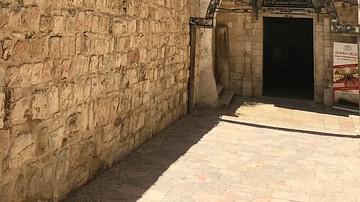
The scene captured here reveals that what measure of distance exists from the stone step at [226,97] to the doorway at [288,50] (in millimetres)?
3797

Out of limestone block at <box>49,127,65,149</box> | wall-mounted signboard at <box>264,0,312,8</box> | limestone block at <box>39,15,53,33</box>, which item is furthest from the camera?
Answer: wall-mounted signboard at <box>264,0,312,8</box>

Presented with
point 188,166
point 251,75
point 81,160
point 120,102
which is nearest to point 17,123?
point 81,160

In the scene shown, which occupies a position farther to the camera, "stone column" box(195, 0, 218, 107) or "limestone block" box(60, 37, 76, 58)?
"stone column" box(195, 0, 218, 107)

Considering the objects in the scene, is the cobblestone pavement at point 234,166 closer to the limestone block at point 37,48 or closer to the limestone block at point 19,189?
the limestone block at point 19,189

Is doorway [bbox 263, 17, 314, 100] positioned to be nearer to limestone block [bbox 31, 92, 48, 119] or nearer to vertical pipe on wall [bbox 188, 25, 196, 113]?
vertical pipe on wall [bbox 188, 25, 196, 113]

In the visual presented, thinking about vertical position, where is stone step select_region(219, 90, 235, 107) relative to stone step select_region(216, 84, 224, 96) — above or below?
below

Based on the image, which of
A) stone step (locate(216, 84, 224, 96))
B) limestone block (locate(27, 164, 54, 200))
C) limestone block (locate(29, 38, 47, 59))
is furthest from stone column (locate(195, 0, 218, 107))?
limestone block (locate(29, 38, 47, 59))

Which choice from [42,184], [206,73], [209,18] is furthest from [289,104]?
[42,184]

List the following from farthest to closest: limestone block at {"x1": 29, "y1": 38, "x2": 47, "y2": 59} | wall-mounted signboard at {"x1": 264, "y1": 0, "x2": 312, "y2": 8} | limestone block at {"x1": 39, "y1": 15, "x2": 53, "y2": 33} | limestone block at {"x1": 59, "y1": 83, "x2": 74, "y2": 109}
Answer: wall-mounted signboard at {"x1": 264, "y1": 0, "x2": 312, "y2": 8} → limestone block at {"x1": 59, "y1": 83, "x2": 74, "y2": 109} → limestone block at {"x1": 39, "y1": 15, "x2": 53, "y2": 33} → limestone block at {"x1": 29, "y1": 38, "x2": 47, "y2": 59}

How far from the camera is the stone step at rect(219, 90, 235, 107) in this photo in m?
10.4

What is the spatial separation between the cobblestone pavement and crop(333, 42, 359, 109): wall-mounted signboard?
2.67m

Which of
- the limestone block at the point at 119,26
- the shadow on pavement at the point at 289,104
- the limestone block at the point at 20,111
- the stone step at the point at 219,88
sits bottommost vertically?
the shadow on pavement at the point at 289,104

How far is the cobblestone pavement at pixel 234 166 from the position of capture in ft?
14.4

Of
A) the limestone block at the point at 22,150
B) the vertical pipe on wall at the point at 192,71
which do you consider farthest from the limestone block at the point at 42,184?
the vertical pipe on wall at the point at 192,71
